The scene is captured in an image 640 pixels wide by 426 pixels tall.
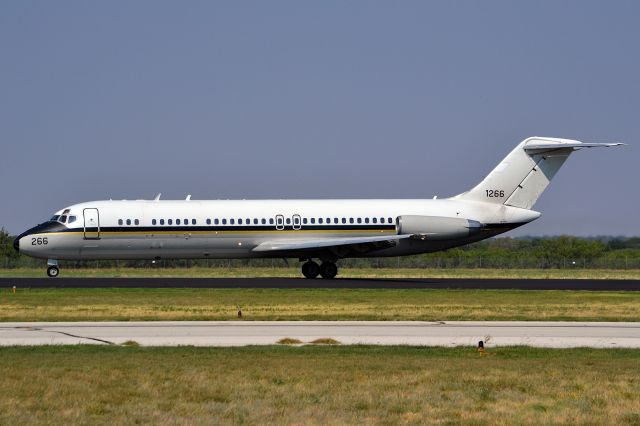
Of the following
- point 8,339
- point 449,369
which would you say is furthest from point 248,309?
point 449,369

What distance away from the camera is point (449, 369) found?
19078 mm

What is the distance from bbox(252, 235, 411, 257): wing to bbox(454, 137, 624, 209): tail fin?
556cm

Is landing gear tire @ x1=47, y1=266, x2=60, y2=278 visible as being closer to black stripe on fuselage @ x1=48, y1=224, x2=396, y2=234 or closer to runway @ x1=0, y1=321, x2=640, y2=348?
black stripe on fuselage @ x1=48, y1=224, x2=396, y2=234

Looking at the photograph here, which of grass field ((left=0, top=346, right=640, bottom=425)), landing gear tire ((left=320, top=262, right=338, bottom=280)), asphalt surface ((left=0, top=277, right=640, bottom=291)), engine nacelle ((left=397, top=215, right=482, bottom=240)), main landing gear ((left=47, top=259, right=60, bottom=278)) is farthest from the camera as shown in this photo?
main landing gear ((left=47, top=259, right=60, bottom=278))

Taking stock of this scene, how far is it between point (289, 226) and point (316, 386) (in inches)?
1341

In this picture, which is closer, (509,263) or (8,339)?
(8,339)

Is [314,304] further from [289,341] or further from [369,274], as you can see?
[369,274]

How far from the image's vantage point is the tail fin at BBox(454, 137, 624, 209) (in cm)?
5303

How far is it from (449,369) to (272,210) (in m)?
32.5

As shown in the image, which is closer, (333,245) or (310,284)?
(310,284)

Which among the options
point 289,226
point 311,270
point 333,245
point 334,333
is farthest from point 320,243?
point 334,333

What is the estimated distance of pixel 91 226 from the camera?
49.9 metres

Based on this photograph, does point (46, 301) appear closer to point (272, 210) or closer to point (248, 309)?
point (248, 309)

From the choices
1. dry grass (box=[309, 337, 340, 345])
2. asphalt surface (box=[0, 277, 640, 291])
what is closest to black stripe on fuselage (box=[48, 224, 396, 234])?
asphalt surface (box=[0, 277, 640, 291])
